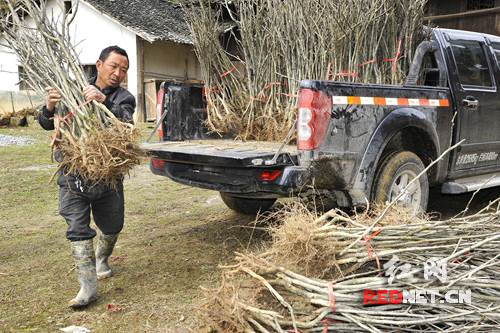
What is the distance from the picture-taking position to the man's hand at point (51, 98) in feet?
9.77

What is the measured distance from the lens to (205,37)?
184 inches

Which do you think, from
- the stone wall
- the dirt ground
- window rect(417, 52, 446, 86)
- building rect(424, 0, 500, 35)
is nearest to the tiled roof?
the stone wall

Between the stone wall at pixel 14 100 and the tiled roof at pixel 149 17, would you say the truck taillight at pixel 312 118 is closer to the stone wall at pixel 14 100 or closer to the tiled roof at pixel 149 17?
the tiled roof at pixel 149 17

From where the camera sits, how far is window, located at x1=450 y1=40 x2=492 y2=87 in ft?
15.6

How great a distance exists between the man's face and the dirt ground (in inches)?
33.8

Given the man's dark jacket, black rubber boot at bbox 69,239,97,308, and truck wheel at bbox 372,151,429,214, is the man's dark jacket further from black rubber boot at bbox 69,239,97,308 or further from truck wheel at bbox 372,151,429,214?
truck wheel at bbox 372,151,429,214

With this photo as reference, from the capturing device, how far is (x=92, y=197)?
10.1 ft

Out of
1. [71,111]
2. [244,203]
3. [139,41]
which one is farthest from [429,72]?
[139,41]

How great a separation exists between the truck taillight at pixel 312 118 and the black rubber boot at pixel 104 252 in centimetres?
154

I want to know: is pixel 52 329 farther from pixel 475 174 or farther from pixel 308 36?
pixel 475 174

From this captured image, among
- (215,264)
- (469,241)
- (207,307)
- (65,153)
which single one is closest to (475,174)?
(469,241)

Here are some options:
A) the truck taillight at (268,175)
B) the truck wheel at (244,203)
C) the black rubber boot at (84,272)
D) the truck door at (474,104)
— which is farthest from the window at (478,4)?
the black rubber boot at (84,272)

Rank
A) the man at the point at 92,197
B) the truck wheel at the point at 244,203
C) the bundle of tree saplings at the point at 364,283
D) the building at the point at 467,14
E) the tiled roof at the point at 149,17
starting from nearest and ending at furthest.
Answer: the bundle of tree saplings at the point at 364,283 → the man at the point at 92,197 → the truck wheel at the point at 244,203 → the building at the point at 467,14 → the tiled roof at the point at 149,17

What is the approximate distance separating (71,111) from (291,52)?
7.18 feet
